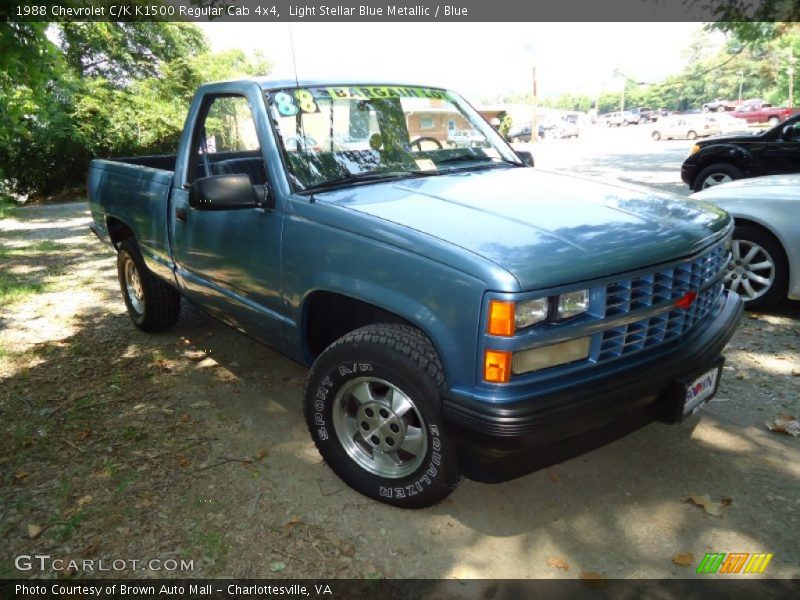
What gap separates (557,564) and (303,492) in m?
1.24

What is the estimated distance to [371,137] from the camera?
344 cm

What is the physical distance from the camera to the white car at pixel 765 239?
4.68m

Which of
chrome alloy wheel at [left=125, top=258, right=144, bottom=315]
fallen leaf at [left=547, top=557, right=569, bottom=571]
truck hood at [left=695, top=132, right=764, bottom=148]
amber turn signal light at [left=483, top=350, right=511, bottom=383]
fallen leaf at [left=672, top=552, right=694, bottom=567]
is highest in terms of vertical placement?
amber turn signal light at [left=483, top=350, right=511, bottom=383]

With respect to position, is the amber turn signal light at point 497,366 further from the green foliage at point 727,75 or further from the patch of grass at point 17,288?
the green foliage at point 727,75

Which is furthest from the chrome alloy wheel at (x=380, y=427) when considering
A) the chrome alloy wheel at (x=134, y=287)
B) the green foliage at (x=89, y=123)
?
the green foliage at (x=89, y=123)

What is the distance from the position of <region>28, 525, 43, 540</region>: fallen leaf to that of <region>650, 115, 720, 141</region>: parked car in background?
36720mm

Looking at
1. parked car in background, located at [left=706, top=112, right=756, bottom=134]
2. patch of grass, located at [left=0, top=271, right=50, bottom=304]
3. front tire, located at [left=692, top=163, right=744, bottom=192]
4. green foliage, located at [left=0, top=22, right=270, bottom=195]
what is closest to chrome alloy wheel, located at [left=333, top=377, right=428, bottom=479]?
patch of grass, located at [left=0, top=271, right=50, bottom=304]

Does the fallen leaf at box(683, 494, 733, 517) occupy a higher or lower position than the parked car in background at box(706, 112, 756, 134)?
higher

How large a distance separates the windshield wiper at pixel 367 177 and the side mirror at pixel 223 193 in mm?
296

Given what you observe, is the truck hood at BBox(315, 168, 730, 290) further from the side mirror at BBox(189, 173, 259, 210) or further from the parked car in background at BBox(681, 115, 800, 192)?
the parked car in background at BBox(681, 115, 800, 192)

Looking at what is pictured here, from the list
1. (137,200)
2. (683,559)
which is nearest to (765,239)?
(683,559)

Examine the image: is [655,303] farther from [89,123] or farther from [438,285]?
[89,123]

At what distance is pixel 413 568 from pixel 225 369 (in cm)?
248

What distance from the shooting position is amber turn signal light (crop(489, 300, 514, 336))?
218 centimetres
